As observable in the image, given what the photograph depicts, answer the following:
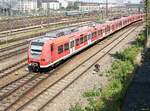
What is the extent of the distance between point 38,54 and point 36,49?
40 centimetres

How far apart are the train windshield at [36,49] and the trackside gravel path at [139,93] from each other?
7.07 meters

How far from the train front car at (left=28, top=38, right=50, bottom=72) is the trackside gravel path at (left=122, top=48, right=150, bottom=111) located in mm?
6637

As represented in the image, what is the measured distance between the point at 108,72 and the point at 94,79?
6.82ft

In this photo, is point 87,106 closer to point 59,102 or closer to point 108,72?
point 59,102

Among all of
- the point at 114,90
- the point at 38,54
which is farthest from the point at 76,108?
the point at 38,54

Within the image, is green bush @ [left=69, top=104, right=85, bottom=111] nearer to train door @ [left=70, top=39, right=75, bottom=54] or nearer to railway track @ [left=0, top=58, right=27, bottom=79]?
railway track @ [left=0, top=58, right=27, bottom=79]

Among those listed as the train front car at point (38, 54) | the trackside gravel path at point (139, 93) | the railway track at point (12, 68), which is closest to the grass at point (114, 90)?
the trackside gravel path at point (139, 93)

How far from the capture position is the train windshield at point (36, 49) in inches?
957

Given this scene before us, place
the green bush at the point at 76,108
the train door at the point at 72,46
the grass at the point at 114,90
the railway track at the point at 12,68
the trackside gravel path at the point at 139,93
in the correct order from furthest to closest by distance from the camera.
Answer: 1. the train door at the point at 72,46
2. the railway track at the point at 12,68
3. the grass at the point at 114,90
4. the trackside gravel path at the point at 139,93
5. the green bush at the point at 76,108

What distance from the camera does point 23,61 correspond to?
2991cm

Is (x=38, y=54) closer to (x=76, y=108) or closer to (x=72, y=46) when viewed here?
(x=72, y=46)

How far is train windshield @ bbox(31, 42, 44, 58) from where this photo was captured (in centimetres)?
2430

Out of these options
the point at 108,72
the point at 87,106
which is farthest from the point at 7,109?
the point at 108,72

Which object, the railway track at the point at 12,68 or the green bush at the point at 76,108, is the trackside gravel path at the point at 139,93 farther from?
the railway track at the point at 12,68
